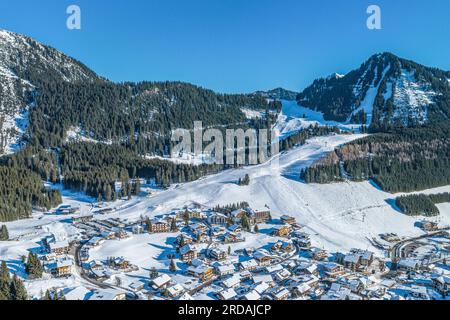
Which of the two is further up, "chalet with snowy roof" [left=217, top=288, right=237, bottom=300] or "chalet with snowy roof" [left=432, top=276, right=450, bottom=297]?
"chalet with snowy roof" [left=217, top=288, right=237, bottom=300]

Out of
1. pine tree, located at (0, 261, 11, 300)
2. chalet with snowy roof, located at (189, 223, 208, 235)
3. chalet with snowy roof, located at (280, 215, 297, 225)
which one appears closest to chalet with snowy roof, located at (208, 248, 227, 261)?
chalet with snowy roof, located at (189, 223, 208, 235)

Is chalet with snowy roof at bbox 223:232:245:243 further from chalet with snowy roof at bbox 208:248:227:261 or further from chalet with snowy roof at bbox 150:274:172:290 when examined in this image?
chalet with snowy roof at bbox 150:274:172:290

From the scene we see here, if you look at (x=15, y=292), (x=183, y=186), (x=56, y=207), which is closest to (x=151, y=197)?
(x=183, y=186)

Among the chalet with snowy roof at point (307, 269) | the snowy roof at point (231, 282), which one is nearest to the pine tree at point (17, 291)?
the snowy roof at point (231, 282)

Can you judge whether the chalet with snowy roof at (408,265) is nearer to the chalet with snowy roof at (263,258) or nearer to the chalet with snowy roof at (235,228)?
the chalet with snowy roof at (263,258)

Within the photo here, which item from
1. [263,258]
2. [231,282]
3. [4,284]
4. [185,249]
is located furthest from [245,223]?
[4,284]

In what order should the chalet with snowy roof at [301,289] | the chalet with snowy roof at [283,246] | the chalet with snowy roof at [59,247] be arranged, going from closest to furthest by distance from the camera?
the chalet with snowy roof at [301,289]
the chalet with snowy roof at [59,247]
the chalet with snowy roof at [283,246]
